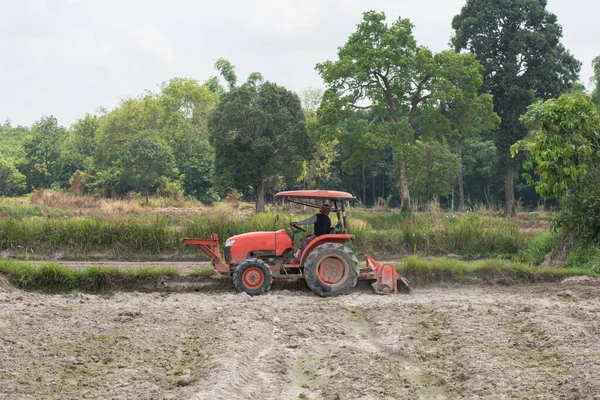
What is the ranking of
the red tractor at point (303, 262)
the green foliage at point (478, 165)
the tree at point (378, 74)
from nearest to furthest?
the red tractor at point (303, 262) → the tree at point (378, 74) → the green foliage at point (478, 165)

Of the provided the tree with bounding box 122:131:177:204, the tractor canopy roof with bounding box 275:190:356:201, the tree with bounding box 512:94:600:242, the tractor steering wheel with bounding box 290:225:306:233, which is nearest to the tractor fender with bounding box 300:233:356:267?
the tractor steering wheel with bounding box 290:225:306:233

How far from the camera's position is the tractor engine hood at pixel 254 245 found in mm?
12477

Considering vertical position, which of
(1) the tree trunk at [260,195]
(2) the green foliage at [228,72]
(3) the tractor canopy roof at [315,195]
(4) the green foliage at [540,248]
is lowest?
(4) the green foliage at [540,248]

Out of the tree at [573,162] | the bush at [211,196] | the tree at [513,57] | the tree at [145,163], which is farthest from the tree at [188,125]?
the tree at [573,162]

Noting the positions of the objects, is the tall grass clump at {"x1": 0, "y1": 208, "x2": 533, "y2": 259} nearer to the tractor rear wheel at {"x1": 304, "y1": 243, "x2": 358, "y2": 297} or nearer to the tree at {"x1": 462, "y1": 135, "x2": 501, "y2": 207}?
the tractor rear wheel at {"x1": 304, "y1": 243, "x2": 358, "y2": 297}

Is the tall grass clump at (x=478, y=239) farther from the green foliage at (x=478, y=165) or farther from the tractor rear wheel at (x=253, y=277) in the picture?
the green foliage at (x=478, y=165)

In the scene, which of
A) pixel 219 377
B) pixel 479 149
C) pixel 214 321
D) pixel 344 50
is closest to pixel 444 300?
pixel 214 321

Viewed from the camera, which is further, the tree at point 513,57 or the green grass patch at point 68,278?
the tree at point 513,57

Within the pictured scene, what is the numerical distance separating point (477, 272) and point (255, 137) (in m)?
23.1

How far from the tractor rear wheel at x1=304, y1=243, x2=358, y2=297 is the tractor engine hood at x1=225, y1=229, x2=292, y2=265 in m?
0.63

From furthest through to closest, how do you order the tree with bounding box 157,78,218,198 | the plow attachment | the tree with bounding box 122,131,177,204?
the tree with bounding box 157,78,218,198 < the tree with bounding box 122,131,177,204 < the plow attachment

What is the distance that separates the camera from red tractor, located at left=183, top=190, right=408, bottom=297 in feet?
39.8

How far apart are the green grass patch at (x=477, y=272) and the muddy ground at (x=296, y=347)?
2067 millimetres

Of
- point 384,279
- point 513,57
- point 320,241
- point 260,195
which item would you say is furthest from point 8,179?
point 384,279
